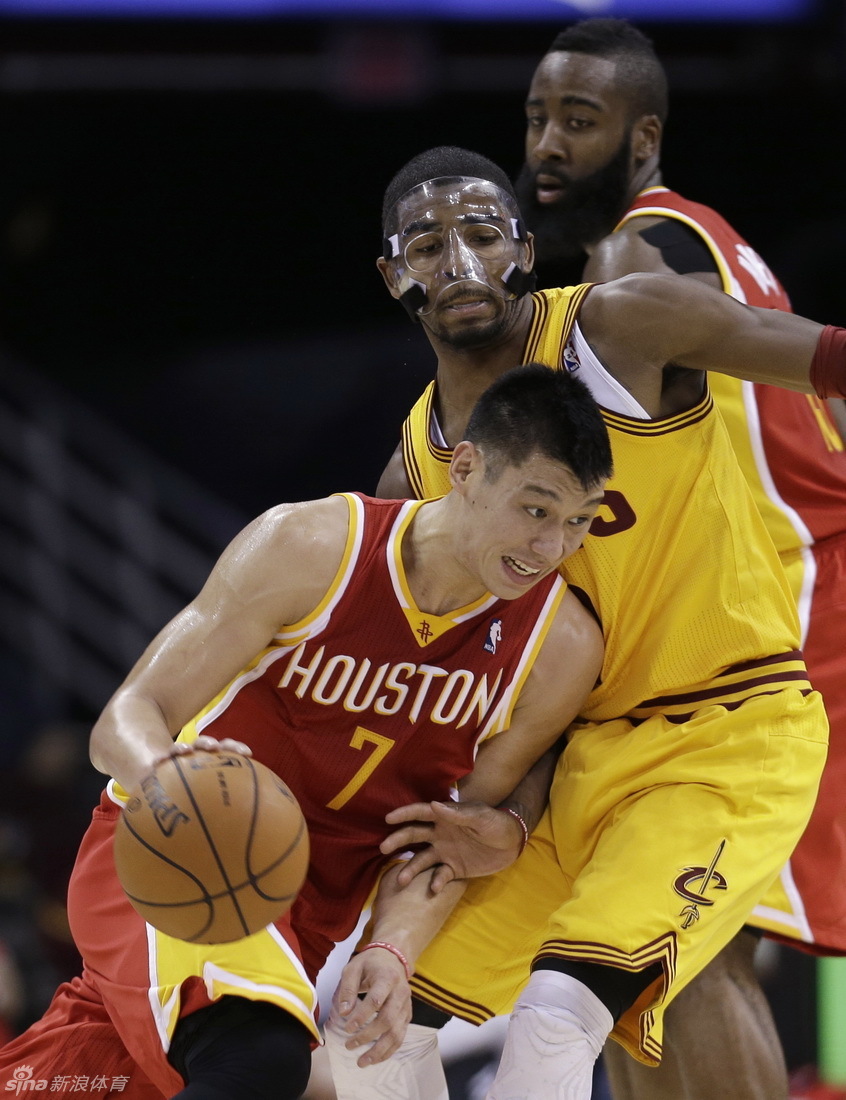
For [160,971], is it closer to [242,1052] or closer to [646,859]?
[242,1052]

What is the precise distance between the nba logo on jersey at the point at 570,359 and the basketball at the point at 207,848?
1.29 m

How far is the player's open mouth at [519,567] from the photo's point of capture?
3568mm

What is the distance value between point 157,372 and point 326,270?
4.68 feet

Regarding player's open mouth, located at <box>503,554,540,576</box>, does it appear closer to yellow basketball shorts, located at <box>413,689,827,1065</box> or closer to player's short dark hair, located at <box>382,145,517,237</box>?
yellow basketball shorts, located at <box>413,689,827,1065</box>

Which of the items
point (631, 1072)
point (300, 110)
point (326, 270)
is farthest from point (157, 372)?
point (631, 1072)

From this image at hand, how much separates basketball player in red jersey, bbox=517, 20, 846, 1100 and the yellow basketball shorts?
40cm

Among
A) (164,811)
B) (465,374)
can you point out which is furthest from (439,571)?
(164,811)

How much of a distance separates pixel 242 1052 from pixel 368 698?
849 mm

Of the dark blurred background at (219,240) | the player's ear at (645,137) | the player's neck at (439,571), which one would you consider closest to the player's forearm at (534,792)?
the player's neck at (439,571)

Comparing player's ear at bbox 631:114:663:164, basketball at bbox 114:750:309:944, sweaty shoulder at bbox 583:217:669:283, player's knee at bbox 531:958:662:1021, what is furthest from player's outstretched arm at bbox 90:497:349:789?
player's ear at bbox 631:114:663:164

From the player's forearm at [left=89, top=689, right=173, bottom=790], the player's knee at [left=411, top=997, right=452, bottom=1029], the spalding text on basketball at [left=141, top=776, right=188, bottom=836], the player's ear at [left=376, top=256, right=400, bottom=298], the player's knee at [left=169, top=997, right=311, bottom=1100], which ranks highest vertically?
the player's ear at [left=376, top=256, right=400, bottom=298]

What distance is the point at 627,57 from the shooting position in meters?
4.79

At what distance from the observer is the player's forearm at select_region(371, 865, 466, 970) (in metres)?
3.70

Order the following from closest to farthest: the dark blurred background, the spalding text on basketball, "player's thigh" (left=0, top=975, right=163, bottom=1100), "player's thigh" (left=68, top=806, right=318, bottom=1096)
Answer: the spalding text on basketball < "player's thigh" (left=68, top=806, right=318, bottom=1096) < "player's thigh" (left=0, top=975, right=163, bottom=1100) < the dark blurred background
